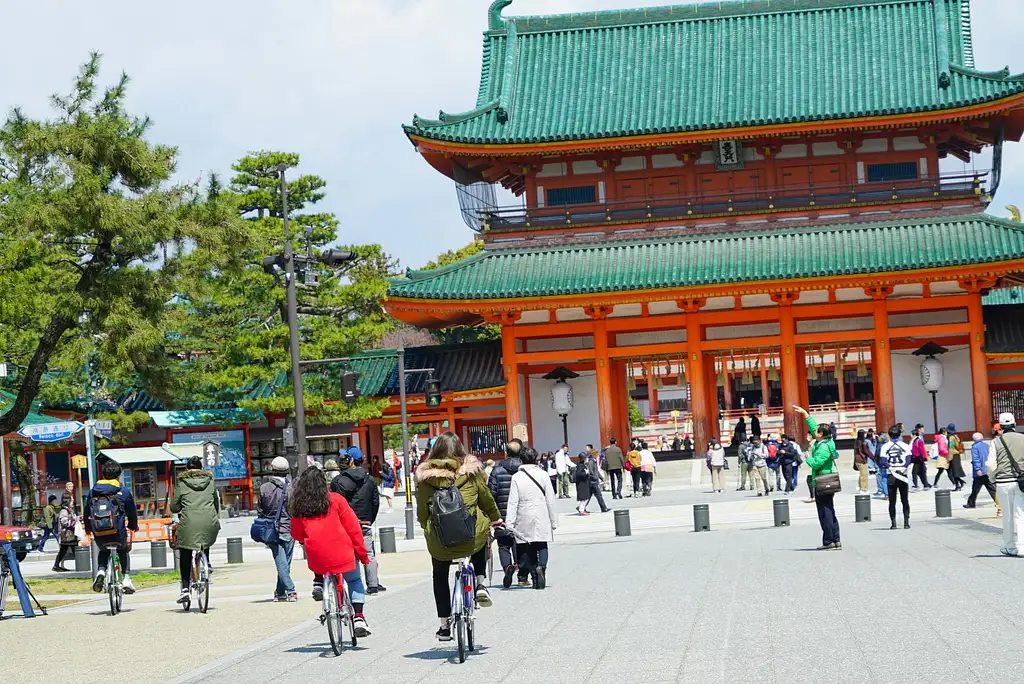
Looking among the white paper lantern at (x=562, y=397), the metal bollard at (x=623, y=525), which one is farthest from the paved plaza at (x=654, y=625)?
the white paper lantern at (x=562, y=397)

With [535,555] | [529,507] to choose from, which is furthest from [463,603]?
[535,555]

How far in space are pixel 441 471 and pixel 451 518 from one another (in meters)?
0.40

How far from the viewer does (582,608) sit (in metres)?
13.8

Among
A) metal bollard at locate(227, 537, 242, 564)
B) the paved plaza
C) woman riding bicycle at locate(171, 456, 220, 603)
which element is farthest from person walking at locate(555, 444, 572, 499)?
woman riding bicycle at locate(171, 456, 220, 603)

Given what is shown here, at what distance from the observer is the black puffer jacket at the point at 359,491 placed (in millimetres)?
15383

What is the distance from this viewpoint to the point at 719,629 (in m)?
11.6

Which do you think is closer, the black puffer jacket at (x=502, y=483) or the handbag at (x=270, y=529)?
the black puffer jacket at (x=502, y=483)

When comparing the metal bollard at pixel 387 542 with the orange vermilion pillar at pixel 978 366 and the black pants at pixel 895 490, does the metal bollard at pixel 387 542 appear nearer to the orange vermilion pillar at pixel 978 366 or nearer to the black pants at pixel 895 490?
the black pants at pixel 895 490

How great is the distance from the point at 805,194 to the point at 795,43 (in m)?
6.01

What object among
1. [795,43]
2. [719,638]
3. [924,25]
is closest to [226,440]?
[795,43]

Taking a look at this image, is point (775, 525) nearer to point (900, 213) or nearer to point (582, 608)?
point (582, 608)

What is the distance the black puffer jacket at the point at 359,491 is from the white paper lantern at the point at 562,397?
980 inches

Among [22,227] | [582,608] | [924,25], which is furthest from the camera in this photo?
[924,25]

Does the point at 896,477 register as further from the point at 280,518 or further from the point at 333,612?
the point at 333,612
